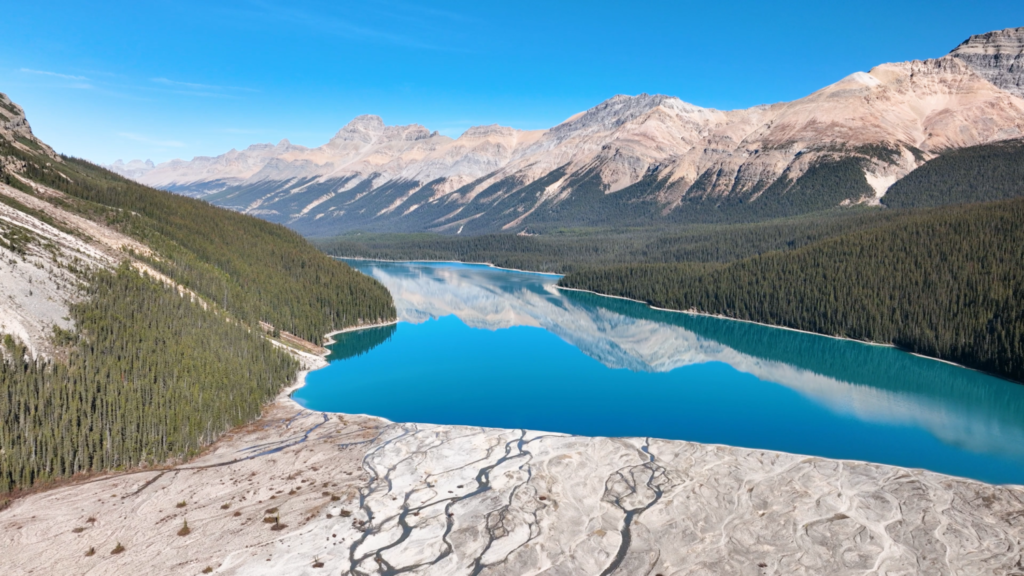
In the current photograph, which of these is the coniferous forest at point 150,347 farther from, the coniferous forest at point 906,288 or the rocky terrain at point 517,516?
the coniferous forest at point 906,288

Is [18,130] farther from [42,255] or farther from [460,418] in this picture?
[460,418]

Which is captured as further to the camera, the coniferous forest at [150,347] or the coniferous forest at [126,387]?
the coniferous forest at [150,347]

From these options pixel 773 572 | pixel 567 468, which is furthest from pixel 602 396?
pixel 773 572

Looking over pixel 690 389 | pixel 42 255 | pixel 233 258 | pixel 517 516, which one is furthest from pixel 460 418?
pixel 233 258

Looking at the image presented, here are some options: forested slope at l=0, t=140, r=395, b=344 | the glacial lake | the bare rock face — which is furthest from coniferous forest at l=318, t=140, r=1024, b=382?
the bare rock face

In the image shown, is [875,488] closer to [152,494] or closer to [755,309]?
Answer: [152,494]

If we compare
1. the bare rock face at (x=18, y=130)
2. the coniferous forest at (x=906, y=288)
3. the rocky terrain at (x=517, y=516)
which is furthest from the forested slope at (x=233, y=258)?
the coniferous forest at (x=906, y=288)
